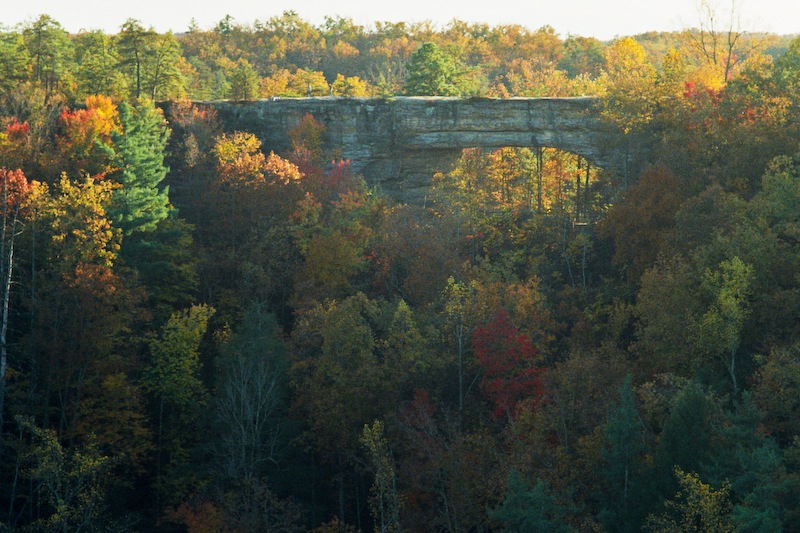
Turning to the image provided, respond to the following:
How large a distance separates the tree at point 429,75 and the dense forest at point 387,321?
4.70 metres

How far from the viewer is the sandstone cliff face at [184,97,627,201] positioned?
49.0 m

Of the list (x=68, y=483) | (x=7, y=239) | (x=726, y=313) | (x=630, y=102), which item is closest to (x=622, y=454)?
(x=726, y=313)

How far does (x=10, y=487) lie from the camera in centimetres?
3378

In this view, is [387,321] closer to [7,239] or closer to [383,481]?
[383,481]

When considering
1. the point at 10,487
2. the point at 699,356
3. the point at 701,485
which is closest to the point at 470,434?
the point at 699,356

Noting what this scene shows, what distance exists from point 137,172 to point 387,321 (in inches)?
549

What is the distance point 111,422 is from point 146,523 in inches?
153

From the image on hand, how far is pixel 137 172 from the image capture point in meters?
42.7

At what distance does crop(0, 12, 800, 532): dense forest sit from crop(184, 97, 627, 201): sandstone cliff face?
1.06 m

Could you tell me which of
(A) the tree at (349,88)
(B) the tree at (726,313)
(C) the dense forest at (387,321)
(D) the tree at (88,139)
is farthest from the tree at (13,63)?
(B) the tree at (726,313)

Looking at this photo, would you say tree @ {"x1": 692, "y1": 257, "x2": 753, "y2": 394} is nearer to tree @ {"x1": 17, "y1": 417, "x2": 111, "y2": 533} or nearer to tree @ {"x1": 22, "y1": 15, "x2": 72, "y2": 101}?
tree @ {"x1": 17, "y1": 417, "x2": 111, "y2": 533}

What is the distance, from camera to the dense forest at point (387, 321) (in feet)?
92.7

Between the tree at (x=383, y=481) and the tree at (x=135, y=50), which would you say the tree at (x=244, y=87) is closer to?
the tree at (x=135, y=50)

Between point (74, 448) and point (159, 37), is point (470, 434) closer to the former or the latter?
point (74, 448)
